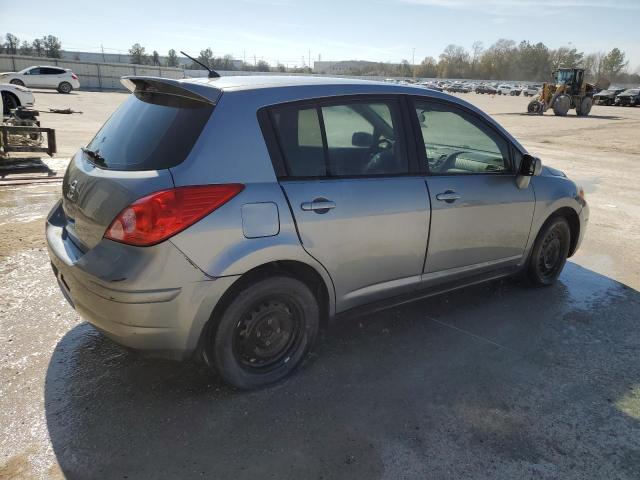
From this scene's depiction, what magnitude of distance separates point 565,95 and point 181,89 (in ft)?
107

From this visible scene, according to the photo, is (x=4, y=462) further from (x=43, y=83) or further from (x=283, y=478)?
(x=43, y=83)

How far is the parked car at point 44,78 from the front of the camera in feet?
106

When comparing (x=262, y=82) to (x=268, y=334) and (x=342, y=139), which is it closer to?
(x=342, y=139)

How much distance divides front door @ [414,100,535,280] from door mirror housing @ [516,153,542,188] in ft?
0.18

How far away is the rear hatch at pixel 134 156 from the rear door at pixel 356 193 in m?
0.52

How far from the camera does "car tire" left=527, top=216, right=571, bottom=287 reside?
4441 mm

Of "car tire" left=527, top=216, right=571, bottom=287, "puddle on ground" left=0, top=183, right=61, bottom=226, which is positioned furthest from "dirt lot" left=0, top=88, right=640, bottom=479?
"puddle on ground" left=0, top=183, right=61, bottom=226

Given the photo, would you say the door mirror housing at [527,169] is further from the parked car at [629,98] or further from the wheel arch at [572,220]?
the parked car at [629,98]

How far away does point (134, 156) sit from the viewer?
8.96 feet

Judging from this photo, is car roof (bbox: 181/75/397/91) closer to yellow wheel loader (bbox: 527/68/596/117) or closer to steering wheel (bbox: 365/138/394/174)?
steering wheel (bbox: 365/138/394/174)

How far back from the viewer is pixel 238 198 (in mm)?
2611

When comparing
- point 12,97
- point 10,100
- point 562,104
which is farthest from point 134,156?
point 562,104

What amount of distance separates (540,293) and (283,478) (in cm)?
322

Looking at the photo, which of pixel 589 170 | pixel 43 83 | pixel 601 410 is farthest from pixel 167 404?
pixel 43 83
